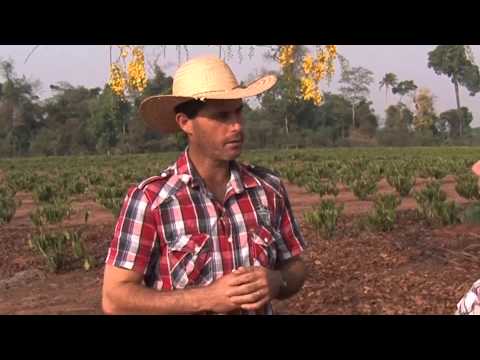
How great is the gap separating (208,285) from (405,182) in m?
11.4

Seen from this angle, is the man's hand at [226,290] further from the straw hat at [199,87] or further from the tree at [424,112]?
the tree at [424,112]

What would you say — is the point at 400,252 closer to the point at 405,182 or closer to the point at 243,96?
the point at 243,96

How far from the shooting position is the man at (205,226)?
1.68 m

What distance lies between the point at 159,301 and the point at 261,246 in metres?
0.37

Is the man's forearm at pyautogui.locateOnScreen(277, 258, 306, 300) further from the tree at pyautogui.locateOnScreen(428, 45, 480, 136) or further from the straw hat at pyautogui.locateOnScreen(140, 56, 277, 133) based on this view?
the tree at pyautogui.locateOnScreen(428, 45, 480, 136)

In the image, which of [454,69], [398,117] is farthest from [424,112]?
[454,69]

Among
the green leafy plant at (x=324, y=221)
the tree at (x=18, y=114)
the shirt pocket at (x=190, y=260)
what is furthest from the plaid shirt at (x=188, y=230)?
the tree at (x=18, y=114)

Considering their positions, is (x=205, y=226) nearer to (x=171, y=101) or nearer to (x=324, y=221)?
(x=171, y=101)

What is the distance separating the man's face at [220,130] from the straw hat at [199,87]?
6 centimetres

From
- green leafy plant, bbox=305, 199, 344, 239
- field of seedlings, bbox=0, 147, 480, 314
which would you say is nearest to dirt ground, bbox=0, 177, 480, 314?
field of seedlings, bbox=0, 147, 480, 314

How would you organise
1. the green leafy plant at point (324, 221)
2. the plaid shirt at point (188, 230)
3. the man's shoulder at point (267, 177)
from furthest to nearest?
1. the green leafy plant at point (324, 221)
2. the man's shoulder at point (267, 177)
3. the plaid shirt at point (188, 230)

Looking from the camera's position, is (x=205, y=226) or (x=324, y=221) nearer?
(x=205, y=226)

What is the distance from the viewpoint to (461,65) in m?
79.3

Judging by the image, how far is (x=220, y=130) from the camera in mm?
1909
